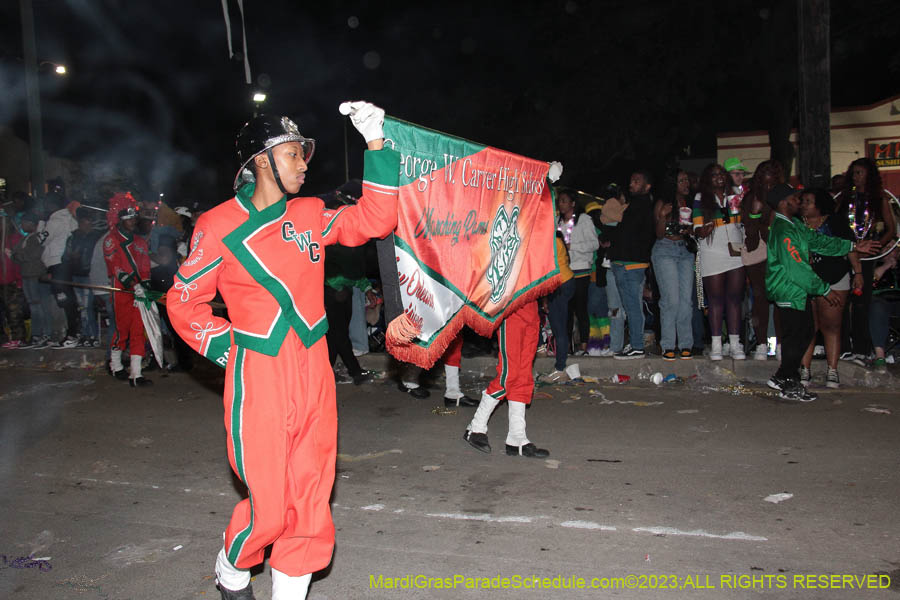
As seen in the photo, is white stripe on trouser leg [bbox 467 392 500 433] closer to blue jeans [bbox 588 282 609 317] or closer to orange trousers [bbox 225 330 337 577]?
orange trousers [bbox 225 330 337 577]

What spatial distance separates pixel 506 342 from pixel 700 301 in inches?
170

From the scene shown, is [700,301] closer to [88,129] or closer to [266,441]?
[266,441]

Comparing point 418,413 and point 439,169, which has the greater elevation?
point 439,169

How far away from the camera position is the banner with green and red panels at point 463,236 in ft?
15.3

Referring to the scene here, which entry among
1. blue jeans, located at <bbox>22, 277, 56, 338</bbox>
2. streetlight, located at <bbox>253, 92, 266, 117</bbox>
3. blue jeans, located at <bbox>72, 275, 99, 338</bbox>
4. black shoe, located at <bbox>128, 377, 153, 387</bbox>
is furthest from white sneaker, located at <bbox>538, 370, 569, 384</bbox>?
streetlight, located at <bbox>253, 92, 266, 117</bbox>

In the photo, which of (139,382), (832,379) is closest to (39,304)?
(139,382)

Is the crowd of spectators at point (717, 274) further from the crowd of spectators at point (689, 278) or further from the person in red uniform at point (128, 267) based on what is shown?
the person in red uniform at point (128, 267)

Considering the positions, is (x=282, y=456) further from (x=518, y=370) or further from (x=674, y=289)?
(x=674, y=289)

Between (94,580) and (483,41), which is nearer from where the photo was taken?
(94,580)

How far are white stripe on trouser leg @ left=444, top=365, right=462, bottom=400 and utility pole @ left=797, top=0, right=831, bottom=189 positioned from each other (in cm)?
522

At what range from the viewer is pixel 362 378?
9.46 meters

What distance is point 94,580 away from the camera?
4180mm

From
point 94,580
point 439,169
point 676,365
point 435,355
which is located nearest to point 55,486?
point 94,580

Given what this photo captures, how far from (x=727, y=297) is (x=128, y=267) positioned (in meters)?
7.20
